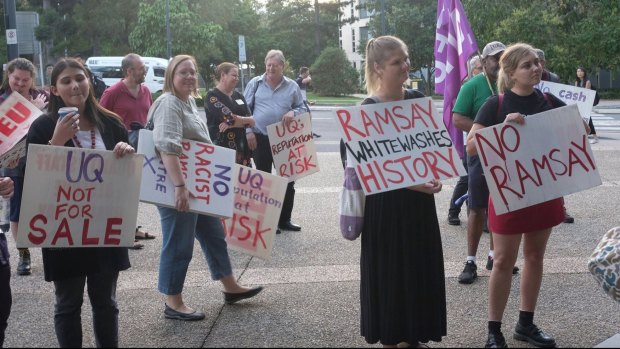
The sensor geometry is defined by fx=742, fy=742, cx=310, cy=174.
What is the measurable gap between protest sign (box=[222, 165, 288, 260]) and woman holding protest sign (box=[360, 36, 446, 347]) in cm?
163

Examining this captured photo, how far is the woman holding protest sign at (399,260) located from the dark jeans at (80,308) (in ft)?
4.16

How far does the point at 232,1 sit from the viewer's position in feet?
187

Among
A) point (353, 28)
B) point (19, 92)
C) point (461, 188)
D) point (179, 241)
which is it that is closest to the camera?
point (179, 241)

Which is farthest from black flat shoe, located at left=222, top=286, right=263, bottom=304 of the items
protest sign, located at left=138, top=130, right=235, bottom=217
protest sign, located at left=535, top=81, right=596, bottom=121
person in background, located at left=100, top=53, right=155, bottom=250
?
protest sign, located at left=535, top=81, right=596, bottom=121

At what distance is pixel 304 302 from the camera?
5164 millimetres

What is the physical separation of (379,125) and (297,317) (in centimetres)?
163

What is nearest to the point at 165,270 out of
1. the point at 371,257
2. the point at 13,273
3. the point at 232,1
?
the point at 371,257

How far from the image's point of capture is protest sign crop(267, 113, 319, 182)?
24.7ft

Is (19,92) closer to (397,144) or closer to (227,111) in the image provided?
(227,111)

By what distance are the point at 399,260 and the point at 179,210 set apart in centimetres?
146

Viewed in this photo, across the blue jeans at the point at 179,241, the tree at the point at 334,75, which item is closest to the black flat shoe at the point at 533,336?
the blue jeans at the point at 179,241

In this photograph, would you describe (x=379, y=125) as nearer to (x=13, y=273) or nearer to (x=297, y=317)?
(x=297, y=317)

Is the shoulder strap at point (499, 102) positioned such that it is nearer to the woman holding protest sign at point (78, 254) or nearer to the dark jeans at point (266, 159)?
the woman holding protest sign at point (78, 254)

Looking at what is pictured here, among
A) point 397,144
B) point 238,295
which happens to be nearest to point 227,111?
point 238,295
